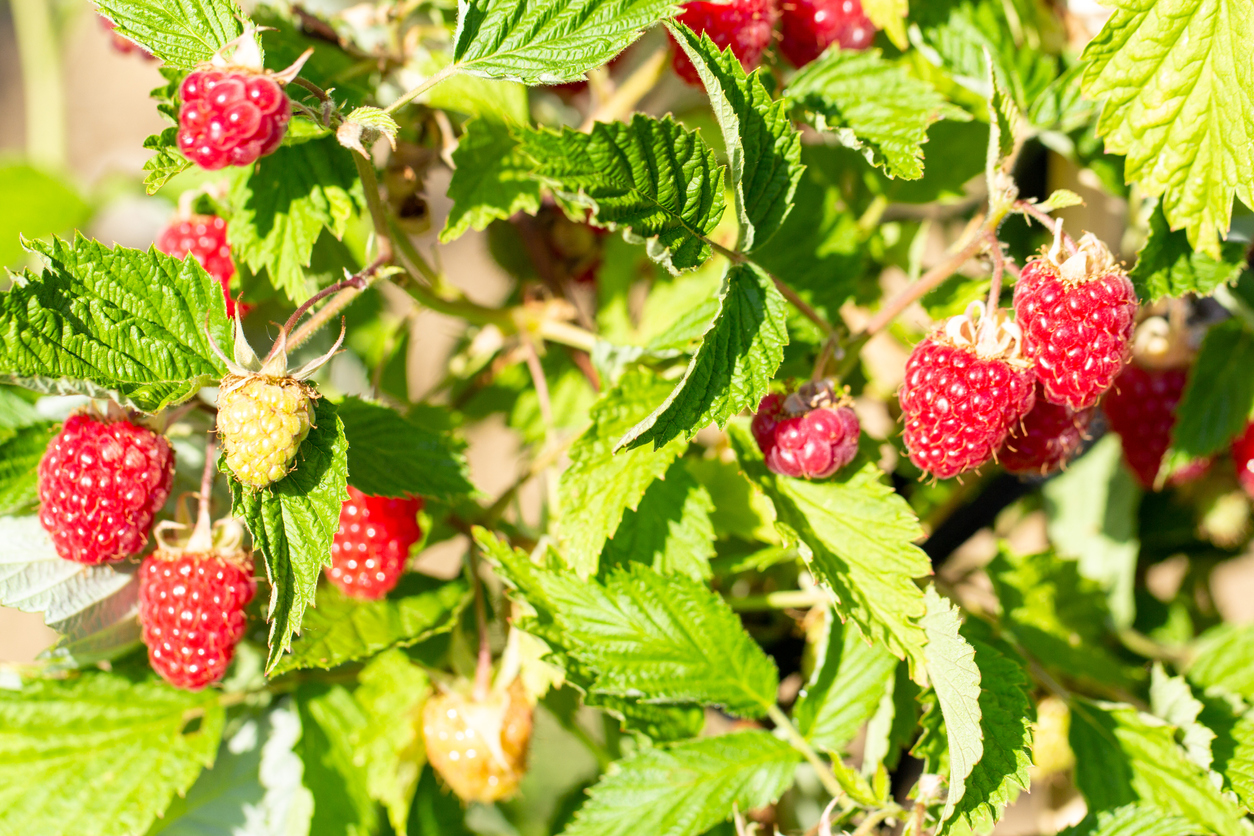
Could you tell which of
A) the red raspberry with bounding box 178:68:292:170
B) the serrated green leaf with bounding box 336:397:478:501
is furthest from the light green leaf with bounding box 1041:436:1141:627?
the red raspberry with bounding box 178:68:292:170

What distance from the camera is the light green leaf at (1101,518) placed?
4.34 feet

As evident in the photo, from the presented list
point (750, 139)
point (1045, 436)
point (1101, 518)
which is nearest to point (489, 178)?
point (750, 139)

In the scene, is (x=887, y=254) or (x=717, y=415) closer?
(x=717, y=415)

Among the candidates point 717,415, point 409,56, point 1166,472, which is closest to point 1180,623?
point 1166,472

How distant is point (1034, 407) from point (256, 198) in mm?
658

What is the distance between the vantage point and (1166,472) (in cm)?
106

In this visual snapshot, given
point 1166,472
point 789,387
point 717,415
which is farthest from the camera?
point 1166,472

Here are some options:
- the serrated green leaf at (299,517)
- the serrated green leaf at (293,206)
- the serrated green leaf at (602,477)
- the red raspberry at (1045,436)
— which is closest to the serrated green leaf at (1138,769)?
the red raspberry at (1045,436)

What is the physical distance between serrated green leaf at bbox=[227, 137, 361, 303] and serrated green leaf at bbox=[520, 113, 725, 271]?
0.70 ft

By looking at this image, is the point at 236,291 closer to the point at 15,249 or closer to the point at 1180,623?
the point at 15,249

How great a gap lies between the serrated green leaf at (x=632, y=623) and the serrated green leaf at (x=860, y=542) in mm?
122

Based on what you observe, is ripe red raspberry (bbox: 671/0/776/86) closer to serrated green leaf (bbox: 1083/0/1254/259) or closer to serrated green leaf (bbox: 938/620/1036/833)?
serrated green leaf (bbox: 1083/0/1254/259)

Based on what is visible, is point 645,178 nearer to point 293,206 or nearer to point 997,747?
point 293,206

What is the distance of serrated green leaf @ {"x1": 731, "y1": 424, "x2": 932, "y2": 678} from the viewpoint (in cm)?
72
